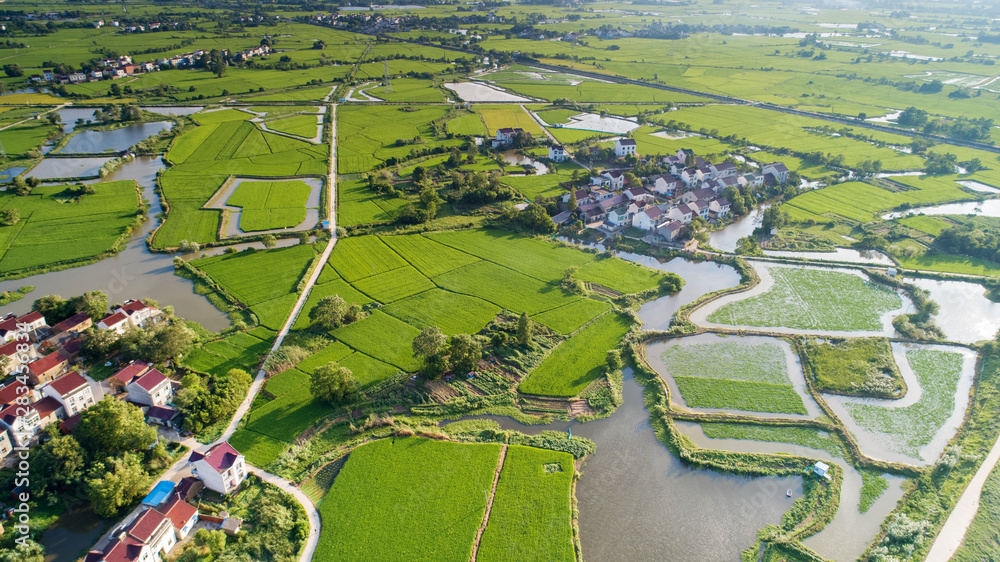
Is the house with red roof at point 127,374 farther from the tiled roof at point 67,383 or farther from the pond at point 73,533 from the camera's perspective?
Result: the pond at point 73,533

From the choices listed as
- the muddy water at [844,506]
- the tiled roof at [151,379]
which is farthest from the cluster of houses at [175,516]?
the muddy water at [844,506]

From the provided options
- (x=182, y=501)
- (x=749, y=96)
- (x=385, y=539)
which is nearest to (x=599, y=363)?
(x=385, y=539)

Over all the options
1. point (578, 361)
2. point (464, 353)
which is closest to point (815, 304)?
point (578, 361)

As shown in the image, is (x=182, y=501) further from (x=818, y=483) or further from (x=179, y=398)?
(x=818, y=483)

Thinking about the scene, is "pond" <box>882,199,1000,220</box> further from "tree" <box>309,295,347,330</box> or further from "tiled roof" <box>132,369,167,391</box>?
"tiled roof" <box>132,369,167,391</box>

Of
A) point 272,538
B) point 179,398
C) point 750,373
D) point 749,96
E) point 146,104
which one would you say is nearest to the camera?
point 272,538

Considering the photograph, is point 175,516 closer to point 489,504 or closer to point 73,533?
point 73,533
